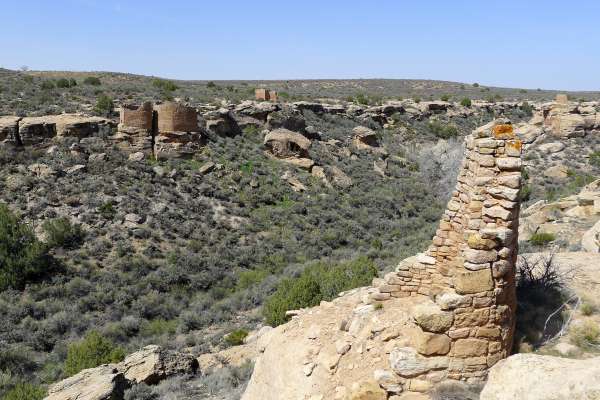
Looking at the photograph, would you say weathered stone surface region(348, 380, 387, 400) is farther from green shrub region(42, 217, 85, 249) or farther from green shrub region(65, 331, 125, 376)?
green shrub region(42, 217, 85, 249)

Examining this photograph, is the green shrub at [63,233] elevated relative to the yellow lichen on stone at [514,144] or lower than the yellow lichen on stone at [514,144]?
lower

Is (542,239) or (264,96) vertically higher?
(264,96)

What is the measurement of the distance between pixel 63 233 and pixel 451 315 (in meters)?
14.9

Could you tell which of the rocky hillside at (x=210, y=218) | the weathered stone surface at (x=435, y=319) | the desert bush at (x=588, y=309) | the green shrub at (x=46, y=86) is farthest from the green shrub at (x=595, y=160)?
the green shrub at (x=46, y=86)

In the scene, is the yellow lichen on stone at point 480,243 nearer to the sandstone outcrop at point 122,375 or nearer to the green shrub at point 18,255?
the sandstone outcrop at point 122,375

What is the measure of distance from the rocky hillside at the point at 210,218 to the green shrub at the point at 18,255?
0.31 meters

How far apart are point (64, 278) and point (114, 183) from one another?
19.9ft

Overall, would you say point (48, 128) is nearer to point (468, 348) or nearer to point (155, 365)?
point (155, 365)

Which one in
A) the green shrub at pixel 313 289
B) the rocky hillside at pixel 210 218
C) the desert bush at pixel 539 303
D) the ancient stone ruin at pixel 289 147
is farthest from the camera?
the ancient stone ruin at pixel 289 147

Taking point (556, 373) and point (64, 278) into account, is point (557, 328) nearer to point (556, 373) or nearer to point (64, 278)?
point (556, 373)

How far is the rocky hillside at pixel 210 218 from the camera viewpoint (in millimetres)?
12406

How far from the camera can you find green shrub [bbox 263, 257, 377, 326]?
37.5 feet

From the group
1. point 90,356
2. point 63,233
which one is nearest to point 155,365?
point 90,356

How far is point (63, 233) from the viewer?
621 inches
